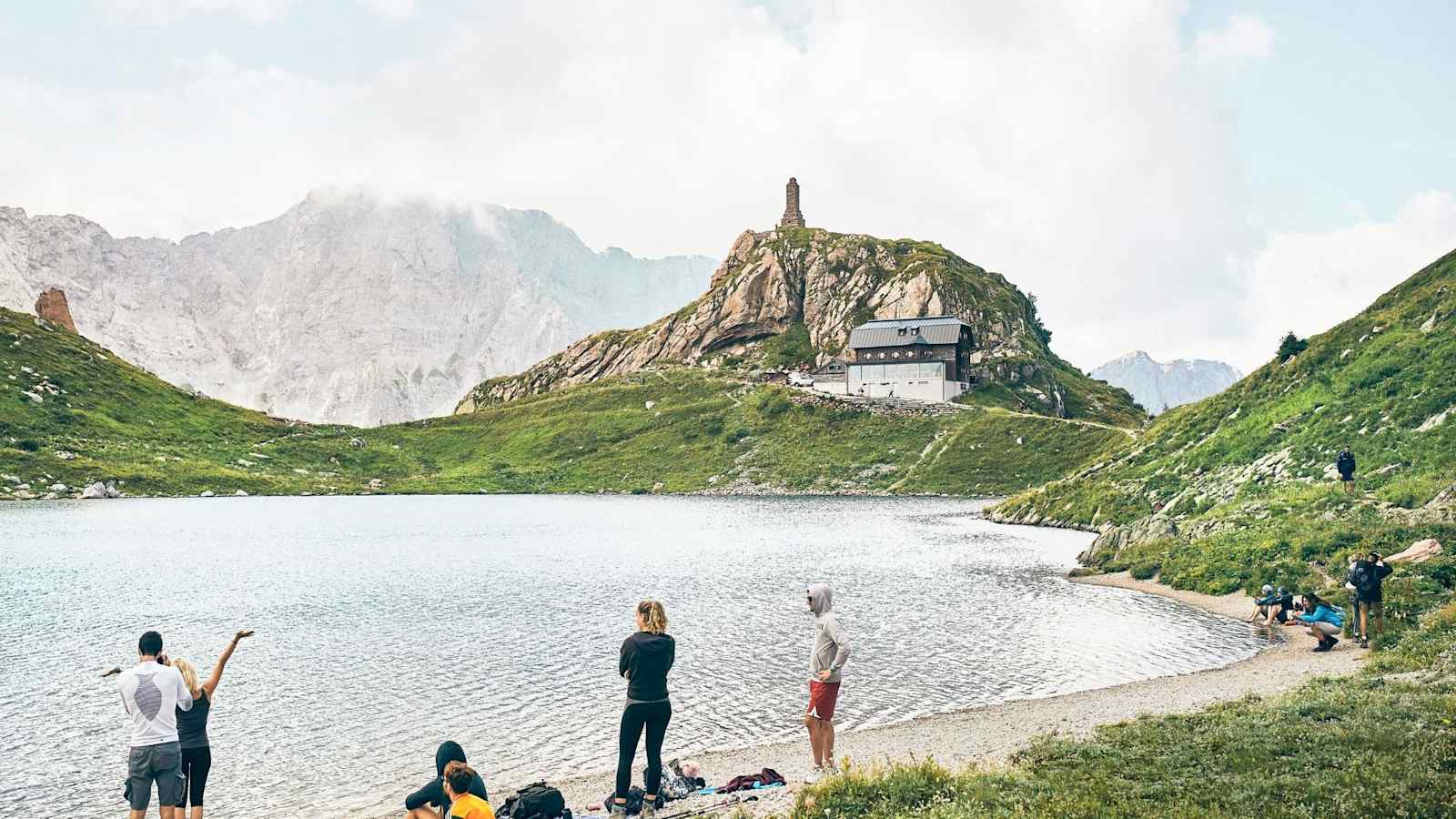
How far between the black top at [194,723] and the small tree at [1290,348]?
90.2m

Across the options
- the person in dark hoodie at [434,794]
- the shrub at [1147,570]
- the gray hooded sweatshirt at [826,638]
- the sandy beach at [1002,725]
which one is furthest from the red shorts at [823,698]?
the shrub at [1147,570]

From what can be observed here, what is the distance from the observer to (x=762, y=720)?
95.0ft

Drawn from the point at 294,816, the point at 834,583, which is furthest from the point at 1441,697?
the point at 834,583

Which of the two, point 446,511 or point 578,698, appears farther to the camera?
point 446,511

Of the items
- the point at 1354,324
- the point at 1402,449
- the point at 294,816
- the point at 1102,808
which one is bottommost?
the point at 294,816

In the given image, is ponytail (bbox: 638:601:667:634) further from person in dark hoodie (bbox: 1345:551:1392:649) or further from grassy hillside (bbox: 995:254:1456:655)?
grassy hillside (bbox: 995:254:1456:655)

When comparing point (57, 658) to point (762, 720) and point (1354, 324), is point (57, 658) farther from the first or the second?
point (1354, 324)

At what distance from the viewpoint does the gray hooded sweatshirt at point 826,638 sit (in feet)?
65.9

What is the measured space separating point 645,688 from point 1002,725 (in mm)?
12873

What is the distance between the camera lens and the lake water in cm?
2630

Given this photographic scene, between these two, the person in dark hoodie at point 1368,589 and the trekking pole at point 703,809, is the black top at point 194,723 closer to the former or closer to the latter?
the trekking pole at point 703,809

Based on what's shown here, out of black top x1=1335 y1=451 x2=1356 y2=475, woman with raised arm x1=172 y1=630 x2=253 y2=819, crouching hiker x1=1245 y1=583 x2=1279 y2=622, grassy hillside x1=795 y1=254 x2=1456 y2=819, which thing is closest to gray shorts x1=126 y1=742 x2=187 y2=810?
woman with raised arm x1=172 y1=630 x2=253 y2=819

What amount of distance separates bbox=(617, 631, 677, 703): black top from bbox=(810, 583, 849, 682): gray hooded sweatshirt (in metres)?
3.40

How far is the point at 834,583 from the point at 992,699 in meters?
29.9
